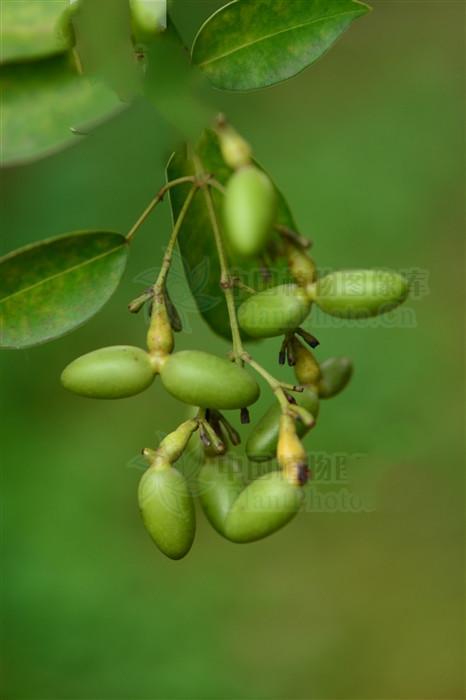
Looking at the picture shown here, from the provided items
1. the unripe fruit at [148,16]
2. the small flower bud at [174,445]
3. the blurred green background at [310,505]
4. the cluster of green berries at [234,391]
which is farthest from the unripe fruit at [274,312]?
the blurred green background at [310,505]

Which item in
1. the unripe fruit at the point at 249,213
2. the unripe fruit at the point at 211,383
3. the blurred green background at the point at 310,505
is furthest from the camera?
the blurred green background at the point at 310,505

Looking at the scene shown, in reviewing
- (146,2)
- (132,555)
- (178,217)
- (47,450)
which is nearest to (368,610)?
(132,555)

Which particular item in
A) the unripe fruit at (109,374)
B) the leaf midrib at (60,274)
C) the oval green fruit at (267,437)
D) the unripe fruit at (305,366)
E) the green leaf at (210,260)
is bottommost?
the oval green fruit at (267,437)

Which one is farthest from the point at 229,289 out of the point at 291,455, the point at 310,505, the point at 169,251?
the point at 310,505

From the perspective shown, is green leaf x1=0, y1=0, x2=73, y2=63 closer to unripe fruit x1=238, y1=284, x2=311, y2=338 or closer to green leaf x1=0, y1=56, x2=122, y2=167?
green leaf x1=0, y1=56, x2=122, y2=167

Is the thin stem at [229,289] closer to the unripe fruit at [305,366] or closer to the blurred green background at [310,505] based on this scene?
the unripe fruit at [305,366]

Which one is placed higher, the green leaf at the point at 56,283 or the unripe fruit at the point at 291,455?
the green leaf at the point at 56,283

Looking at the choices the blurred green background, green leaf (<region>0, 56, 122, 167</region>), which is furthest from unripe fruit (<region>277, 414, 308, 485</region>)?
the blurred green background
